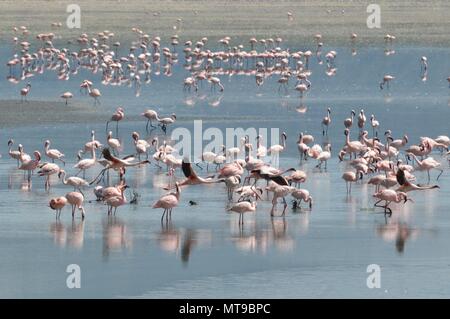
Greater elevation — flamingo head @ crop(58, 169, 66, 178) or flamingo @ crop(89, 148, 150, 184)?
flamingo @ crop(89, 148, 150, 184)

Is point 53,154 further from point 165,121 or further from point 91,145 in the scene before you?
point 165,121

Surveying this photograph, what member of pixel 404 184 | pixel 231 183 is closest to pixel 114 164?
pixel 231 183

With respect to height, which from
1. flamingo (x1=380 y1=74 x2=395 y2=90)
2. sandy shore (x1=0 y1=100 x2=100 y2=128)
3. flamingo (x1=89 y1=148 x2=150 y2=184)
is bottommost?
sandy shore (x1=0 y1=100 x2=100 y2=128)

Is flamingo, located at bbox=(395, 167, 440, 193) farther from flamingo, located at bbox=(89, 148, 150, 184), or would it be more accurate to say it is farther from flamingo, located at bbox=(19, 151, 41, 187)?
flamingo, located at bbox=(19, 151, 41, 187)

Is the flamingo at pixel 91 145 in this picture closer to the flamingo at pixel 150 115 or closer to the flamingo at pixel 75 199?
the flamingo at pixel 150 115

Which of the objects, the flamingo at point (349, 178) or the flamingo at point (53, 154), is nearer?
the flamingo at point (349, 178)

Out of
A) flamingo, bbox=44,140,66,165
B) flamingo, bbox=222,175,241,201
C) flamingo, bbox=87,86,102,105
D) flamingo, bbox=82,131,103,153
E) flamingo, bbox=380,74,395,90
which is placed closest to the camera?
flamingo, bbox=222,175,241,201

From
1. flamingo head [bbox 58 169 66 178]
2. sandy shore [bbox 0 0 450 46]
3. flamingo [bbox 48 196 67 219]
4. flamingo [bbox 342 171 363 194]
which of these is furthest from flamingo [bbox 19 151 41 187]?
sandy shore [bbox 0 0 450 46]

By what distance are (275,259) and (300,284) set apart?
3.26ft

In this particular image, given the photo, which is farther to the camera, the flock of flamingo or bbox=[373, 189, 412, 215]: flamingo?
the flock of flamingo

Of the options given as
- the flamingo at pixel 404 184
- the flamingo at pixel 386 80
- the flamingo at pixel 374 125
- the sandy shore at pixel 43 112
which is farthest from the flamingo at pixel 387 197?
the flamingo at pixel 386 80

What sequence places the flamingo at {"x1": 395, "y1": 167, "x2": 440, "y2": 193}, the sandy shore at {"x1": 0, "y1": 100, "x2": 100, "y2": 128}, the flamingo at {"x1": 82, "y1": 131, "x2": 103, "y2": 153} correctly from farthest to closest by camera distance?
the sandy shore at {"x1": 0, "y1": 100, "x2": 100, "y2": 128} → the flamingo at {"x1": 82, "y1": 131, "x2": 103, "y2": 153} → the flamingo at {"x1": 395, "y1": 167, "x2": 440, "y2": 193}

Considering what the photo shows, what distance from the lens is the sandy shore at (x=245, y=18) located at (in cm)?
4244

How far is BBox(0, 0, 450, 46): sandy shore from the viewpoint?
4244 cm
